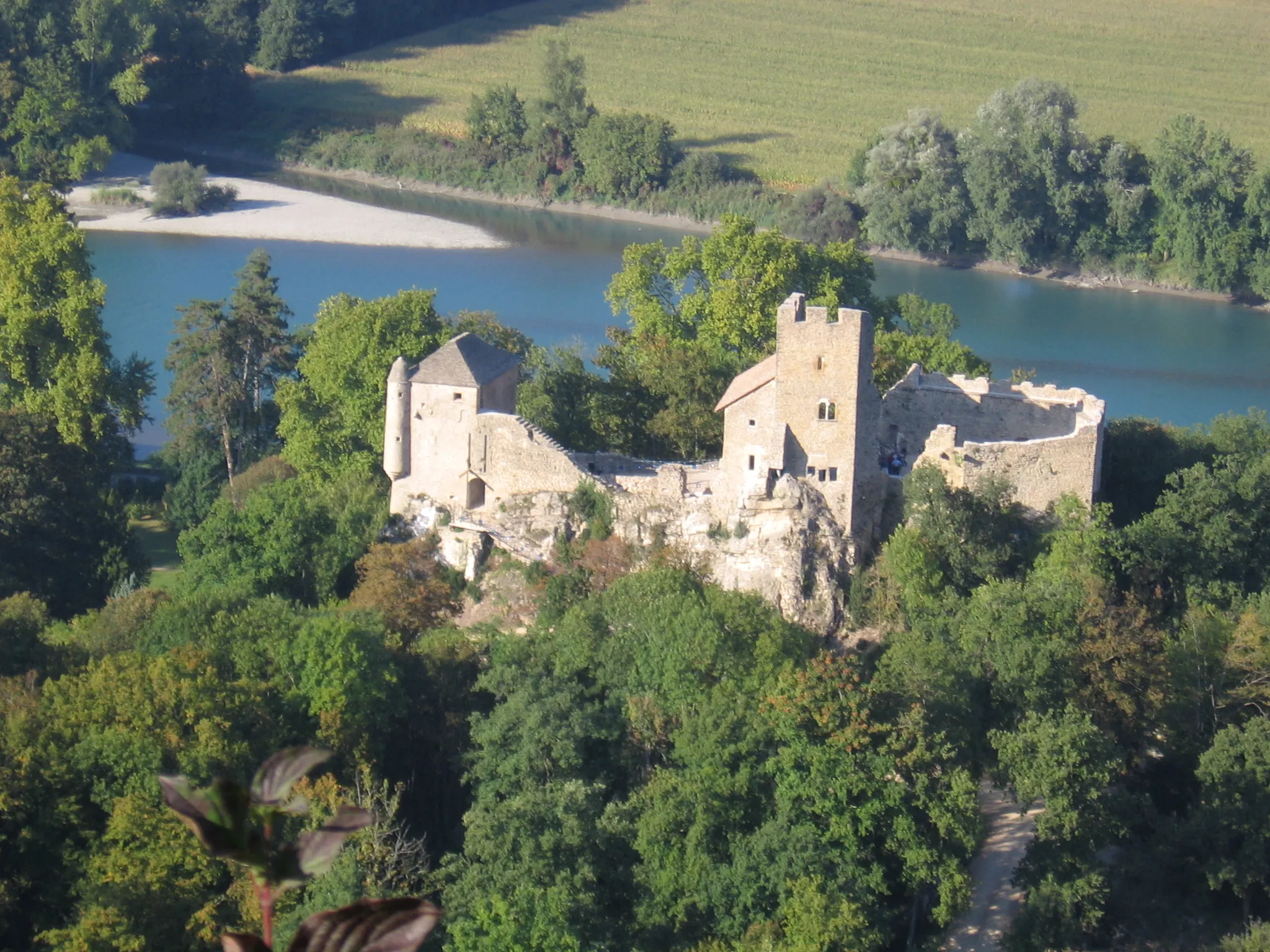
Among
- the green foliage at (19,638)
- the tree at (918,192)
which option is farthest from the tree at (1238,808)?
the tree at (918,192)

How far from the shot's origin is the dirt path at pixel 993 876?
22.4m

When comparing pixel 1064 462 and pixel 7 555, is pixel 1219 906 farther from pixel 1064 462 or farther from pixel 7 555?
pixel 7 555

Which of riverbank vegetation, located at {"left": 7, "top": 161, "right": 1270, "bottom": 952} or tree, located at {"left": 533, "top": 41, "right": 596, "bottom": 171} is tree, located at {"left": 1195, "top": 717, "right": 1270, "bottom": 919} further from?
tree, located at {"left": 533, "top": 41, "right": 596, "bottom": 171}

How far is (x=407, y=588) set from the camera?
90.8ft

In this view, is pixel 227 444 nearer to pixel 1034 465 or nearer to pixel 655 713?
pixel 655 713

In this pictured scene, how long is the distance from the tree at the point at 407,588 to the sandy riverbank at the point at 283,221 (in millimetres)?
34502

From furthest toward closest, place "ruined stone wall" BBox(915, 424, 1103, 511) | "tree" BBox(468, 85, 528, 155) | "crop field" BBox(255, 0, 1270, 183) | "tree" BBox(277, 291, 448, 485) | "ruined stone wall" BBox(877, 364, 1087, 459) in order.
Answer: "crop field" BBox(255, 0, 1270, 183), "tree" BBox(468, 85, 528, 155), "tree" BBox(277, 291, 448, 485), "ruined stone wall" BBox(877, 364, 1087, 459), "ruined stone wall" BBox(915, 424, 1103, 511)

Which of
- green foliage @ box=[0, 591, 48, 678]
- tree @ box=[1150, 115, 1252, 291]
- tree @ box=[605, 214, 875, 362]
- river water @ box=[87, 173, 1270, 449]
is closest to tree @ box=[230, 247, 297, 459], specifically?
river water @ box=[87, 173, 1270, 449]

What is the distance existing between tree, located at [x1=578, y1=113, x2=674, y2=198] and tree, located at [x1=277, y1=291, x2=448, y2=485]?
35489 mm

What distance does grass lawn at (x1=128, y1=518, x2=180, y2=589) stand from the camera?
32281 mm

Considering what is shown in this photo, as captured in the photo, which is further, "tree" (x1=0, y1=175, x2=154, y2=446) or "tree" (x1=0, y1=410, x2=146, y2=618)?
"tree" (x1=0, y1=175, x2=154, y2=446)

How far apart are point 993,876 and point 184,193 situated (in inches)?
1920

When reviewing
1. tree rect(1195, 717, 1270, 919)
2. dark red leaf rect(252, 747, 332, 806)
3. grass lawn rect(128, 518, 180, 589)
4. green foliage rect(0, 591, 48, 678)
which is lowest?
grass lawn rect(128, 518, 180, 589)

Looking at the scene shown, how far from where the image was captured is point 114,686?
22969mm
